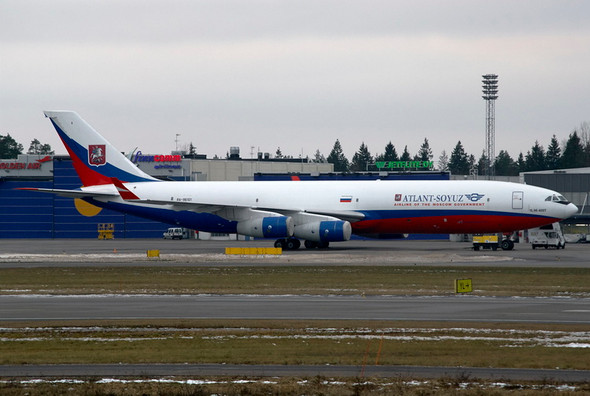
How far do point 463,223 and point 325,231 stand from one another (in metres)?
9.71

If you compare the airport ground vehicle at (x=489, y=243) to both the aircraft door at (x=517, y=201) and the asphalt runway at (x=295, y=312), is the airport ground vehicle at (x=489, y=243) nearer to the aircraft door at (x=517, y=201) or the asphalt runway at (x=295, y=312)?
the aircraft door at (x=517, y=201)

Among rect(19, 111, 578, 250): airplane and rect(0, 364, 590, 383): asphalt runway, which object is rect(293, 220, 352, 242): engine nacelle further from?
rect(0, 364, 590, 383): asphalt runway

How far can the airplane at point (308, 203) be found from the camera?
2402 inches

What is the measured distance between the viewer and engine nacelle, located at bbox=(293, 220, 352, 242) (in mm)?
62219

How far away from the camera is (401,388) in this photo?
15.5 m

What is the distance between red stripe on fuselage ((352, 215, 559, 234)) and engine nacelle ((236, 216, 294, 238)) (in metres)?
6.18

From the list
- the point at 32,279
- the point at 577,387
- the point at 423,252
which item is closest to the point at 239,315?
the point at 577,387

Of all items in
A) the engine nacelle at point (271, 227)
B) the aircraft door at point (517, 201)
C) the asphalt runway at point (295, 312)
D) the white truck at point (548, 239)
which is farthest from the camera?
the white truck at point (548, 239)

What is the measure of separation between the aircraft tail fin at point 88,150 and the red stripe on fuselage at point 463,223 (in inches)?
854

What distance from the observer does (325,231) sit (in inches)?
2473

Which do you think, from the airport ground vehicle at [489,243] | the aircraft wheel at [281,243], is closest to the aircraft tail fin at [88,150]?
the aircraft wheel at [281,243]

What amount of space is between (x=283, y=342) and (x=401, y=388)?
5919 millimetres

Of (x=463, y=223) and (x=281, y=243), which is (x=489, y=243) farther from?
(x=281, y=243)

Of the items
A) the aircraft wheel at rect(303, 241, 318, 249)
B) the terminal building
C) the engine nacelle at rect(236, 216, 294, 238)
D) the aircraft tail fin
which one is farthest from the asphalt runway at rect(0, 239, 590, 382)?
the terminal building
